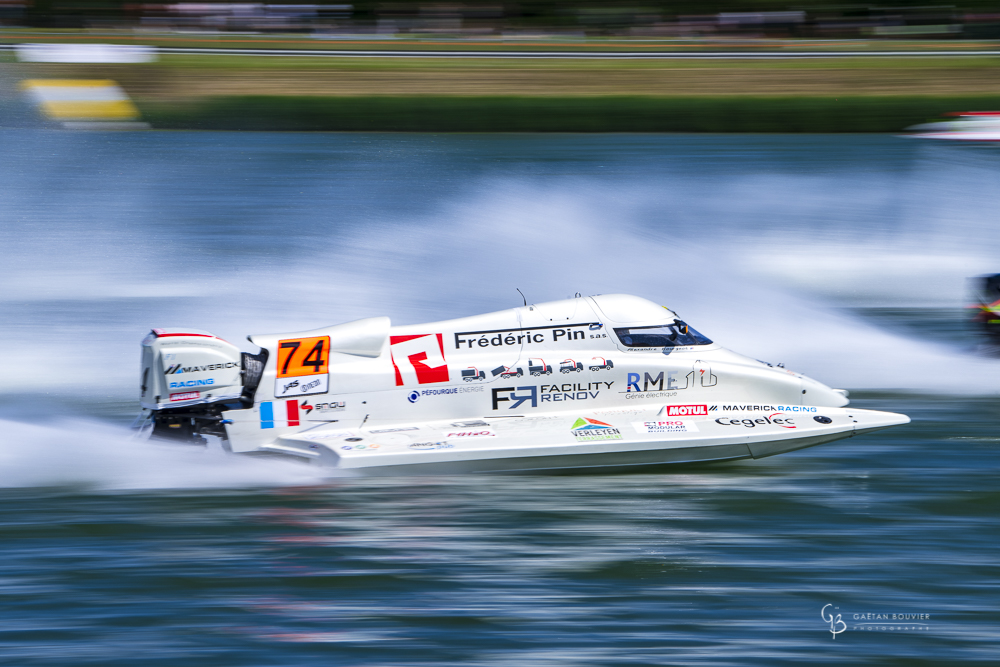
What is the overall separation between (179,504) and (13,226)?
12.2 metres

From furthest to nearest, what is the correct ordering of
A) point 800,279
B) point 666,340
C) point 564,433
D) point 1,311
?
point 800,279 → point 1,311 → point 666,340 → point 564,433

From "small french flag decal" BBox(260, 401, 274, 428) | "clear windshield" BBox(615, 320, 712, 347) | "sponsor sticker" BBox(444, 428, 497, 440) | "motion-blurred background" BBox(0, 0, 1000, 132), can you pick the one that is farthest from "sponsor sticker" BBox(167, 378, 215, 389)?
"motion-blurred background" BBox(0, 0, 1000, 132)

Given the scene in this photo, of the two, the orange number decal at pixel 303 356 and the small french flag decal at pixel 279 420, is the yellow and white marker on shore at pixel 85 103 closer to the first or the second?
the orange number decal at pixel 303 356

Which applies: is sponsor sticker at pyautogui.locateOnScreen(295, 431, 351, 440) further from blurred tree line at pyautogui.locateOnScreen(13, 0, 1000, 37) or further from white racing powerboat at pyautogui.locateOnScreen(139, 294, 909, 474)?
blurred tree line at pyautogui.locateOnScreen(13, 0, 1000, 37)

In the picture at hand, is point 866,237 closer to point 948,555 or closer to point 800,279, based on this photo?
point 800,279

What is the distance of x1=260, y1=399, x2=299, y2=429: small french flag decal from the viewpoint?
7.46 meters

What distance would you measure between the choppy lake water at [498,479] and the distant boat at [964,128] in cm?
414

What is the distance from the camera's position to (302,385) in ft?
24.6

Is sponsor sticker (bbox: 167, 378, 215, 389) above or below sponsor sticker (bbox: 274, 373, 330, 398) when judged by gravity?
above

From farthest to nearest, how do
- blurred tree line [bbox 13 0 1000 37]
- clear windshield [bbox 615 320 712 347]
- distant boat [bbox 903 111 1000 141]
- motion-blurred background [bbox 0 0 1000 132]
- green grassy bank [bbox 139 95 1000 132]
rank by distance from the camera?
blurred tree line [bbox 13 0 1000 37] → motion-blurred background [bbox 0 0 1000 132] → green grassy bank [bbox 139 95 1000 132] → distant boat [bbox 903 111 1000 141] → clear windshield [bbox 615 320 712 347]

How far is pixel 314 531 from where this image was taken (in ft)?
21.5

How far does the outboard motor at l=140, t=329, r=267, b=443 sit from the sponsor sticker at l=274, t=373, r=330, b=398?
0.60 ft

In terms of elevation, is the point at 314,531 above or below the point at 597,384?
below

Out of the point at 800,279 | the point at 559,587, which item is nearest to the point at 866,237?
the point at 800,279
